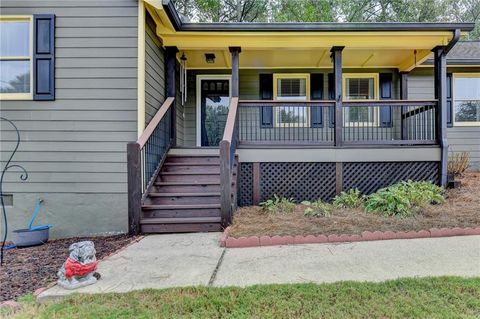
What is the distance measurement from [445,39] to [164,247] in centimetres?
649

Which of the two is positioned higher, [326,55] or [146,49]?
→ [326,55]

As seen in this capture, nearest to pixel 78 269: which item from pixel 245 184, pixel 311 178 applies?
pixel 245 184

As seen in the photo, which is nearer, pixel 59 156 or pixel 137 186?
pixel 137 186

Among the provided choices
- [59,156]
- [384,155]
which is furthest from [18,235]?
[384,155]

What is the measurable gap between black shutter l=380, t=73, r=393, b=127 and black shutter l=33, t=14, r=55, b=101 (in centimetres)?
739

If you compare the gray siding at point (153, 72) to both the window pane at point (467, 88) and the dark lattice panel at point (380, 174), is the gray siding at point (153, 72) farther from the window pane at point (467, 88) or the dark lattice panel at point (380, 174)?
the window pane at point (467, 88)

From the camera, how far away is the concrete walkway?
9.48ft

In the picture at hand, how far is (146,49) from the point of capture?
5414 mm

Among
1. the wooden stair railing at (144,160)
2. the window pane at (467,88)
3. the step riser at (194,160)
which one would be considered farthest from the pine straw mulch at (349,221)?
the window pane at (467,88)

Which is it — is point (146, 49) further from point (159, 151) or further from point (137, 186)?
point (137, 186)

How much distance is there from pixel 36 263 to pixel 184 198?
2.20 meters

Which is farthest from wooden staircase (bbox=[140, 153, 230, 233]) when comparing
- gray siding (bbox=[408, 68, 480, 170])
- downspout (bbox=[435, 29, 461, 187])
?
gray siding (bbox=[408, 68, 480, 170])

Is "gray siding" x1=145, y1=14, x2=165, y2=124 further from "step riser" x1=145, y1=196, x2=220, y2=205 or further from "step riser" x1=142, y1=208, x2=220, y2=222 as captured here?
"step riser" x1=142, y1=208, x2=220, y2=222

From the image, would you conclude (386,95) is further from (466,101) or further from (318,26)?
(318,26)
